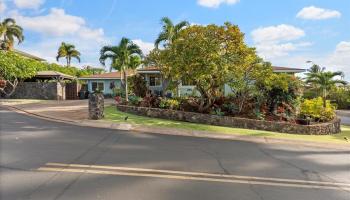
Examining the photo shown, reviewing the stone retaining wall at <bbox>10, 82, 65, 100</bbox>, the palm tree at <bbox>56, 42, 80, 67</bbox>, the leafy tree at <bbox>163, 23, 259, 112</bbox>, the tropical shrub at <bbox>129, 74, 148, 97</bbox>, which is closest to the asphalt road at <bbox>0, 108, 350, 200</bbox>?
the leafy tree at <bbox>163, 23, 259, 112</bbox>

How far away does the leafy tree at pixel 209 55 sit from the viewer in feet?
63.9

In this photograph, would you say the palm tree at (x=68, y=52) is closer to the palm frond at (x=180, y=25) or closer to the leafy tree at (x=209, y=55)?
the palm frond at (x=180, y=25)

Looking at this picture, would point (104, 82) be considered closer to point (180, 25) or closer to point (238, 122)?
point (180, 25)

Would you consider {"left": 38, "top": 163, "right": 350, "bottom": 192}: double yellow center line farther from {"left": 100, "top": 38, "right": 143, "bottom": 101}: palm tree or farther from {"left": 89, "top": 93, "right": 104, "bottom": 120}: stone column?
{"left": 100, "top": 38, "right": 143, "bottom": 101}: palm tree

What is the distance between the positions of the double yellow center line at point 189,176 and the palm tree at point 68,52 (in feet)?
186

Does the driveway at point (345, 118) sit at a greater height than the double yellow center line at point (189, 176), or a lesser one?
lesser

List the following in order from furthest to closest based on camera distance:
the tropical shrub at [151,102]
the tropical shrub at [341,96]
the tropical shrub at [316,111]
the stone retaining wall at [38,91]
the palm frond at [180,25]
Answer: the tropical shrub at [341,96] < the stone retaining wall at [38,91] < the palm frond at [180,25] < the tropical shrub at [316,111] < the tropical shrub at [151,102]

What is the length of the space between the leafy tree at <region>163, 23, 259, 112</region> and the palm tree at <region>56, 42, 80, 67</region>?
4452 centimetres

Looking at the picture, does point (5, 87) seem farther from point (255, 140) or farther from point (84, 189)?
point (84, 189)

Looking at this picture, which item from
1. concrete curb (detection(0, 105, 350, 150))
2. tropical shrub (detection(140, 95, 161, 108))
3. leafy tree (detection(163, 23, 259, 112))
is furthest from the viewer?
tropical shrub (detection(140, 95, 161, 108))

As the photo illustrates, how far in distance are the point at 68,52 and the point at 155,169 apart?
57.9 meters

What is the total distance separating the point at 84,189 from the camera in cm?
642

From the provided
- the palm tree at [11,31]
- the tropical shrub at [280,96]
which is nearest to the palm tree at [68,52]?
the palm tree at [11,31]

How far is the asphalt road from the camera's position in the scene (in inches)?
257
